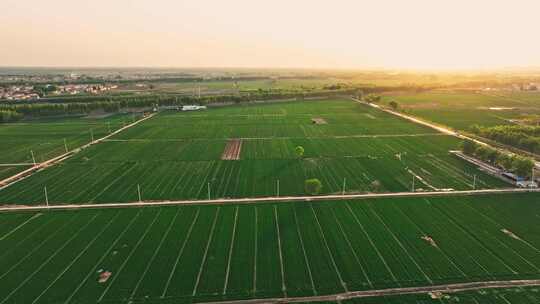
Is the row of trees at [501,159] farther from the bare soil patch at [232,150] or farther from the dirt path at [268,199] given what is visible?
the bare soil patch at [232,150]

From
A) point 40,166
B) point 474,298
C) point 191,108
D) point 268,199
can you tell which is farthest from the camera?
point 191,108

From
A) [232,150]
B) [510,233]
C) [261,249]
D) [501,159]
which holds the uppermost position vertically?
[501,159]

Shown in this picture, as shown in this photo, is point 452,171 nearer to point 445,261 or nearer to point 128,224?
point 445,261

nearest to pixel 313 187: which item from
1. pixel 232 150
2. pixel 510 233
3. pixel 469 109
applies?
pixel 510 233

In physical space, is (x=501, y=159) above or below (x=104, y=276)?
above

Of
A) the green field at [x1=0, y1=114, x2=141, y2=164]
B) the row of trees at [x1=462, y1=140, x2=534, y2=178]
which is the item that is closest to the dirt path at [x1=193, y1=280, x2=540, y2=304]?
the row of trees at [x1=462, y1=140, x2=534, y2=178]

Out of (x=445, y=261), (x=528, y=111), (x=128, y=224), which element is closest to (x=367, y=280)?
(x=445, y=261)

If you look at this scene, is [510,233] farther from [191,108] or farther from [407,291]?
[191,108]
